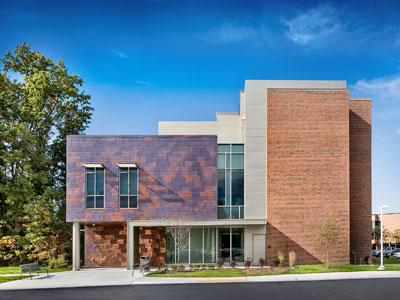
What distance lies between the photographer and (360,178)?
30.1m

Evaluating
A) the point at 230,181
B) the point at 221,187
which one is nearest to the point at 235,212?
the point at 221,187

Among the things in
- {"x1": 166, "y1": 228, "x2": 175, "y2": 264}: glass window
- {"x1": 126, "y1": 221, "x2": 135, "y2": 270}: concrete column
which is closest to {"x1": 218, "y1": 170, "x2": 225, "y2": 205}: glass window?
{"x1": 166, "y1": 228, "x2": 175, "y2": 264}: glass window

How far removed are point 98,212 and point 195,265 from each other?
25.4ft

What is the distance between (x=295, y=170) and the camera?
28406 millimetres

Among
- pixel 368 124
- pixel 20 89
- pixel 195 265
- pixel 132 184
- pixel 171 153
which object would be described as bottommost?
pixel 195 265

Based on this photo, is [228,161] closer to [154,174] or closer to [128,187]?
[154,174]

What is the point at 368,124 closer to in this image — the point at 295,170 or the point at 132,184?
the point at 295,170

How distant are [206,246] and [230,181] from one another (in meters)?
4.99

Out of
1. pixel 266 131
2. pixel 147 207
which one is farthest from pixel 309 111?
pixel 147 207

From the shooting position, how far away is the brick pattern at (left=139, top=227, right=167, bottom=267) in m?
29.1

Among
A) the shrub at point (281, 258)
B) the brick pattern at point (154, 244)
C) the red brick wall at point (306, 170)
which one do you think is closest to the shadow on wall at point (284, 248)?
the red brick wall at point (306, 170)

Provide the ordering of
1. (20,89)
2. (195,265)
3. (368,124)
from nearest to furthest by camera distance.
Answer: (195,265), (368,124), (20,89)

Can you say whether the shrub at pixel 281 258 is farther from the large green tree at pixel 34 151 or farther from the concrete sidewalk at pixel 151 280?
the large green tree at pixel 34 151

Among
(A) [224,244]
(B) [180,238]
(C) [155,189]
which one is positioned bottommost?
(A) [224,244]
